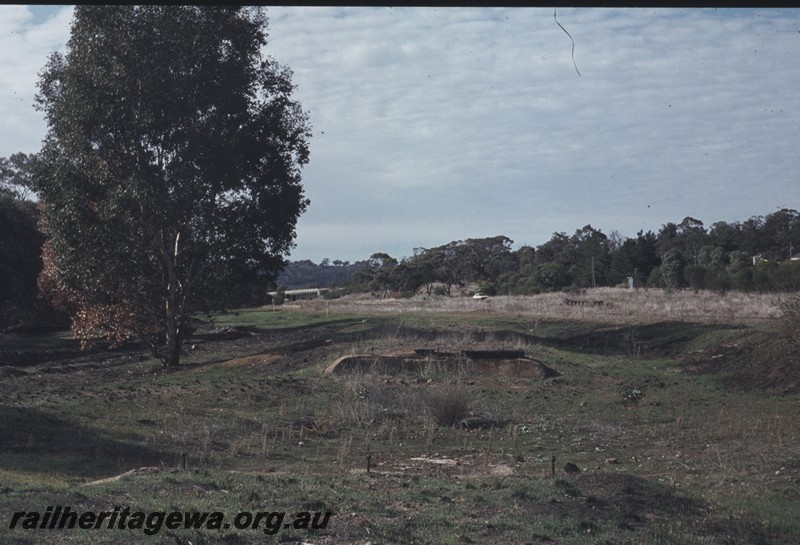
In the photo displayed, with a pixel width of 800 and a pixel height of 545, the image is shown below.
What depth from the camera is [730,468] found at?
11.9 metres

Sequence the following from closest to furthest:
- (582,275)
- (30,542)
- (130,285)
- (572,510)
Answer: (30,542) → (572,510) → (130,285) → (582,275)

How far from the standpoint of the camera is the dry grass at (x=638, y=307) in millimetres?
35062

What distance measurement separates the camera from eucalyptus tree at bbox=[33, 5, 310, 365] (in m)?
27.7

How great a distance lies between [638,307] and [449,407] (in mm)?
26561

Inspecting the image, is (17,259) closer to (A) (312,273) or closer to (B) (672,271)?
(B) (672,271)

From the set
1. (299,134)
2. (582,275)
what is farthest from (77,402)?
(582,275)

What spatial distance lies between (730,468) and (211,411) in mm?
11581

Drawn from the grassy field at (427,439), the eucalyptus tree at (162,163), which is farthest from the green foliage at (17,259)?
the eucalyptus tree at (162,163)

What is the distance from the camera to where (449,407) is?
58.2 feet

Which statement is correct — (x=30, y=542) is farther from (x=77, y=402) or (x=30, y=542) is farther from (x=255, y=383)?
(x=255, y=383)

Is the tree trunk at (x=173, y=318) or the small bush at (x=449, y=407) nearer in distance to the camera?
the small bush at (x=449, y=407)

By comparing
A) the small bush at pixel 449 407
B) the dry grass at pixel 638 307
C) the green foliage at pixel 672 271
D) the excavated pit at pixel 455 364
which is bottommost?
the small bush at pixel 449 407

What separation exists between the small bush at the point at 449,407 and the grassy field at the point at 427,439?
0.04 meters

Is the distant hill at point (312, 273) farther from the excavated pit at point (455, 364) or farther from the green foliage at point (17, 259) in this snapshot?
the excavated pit at point (455, 364)
